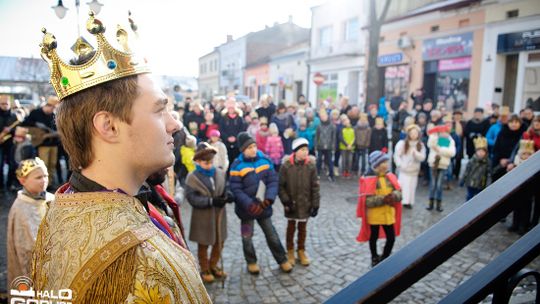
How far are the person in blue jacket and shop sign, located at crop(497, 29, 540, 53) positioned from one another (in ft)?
38.7

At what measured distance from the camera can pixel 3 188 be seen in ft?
30.4

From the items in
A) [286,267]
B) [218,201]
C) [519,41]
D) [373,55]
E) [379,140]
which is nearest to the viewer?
[218,201]

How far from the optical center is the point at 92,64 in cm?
126

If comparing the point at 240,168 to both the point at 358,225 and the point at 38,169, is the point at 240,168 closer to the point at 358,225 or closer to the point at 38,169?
the point at 38,169

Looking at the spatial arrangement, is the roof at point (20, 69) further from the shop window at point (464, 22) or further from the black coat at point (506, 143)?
the black coat at point (506, 143)

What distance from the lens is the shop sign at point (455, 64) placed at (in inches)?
609

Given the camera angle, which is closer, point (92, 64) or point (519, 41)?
point (92, 64)

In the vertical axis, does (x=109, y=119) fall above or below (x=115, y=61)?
below

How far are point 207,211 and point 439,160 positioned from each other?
5307mm

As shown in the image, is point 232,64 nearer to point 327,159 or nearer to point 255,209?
point 327,159

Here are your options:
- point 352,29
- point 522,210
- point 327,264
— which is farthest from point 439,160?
point 352,29

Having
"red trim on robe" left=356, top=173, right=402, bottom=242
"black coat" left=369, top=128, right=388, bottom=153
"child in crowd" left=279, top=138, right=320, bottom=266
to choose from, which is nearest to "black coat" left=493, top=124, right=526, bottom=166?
"red trim on robe" left=356, top=173, right=402, bottom=242

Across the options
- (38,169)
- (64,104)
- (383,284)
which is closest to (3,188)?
(38,169)

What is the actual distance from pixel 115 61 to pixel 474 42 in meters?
16.5
